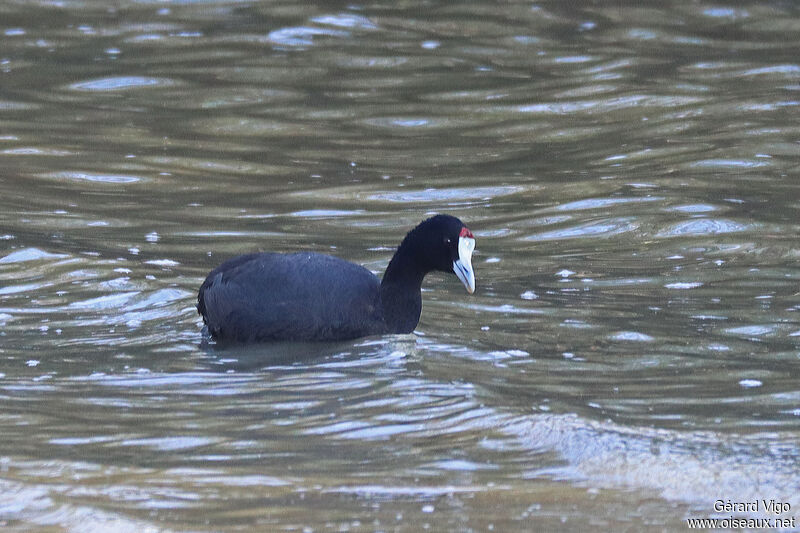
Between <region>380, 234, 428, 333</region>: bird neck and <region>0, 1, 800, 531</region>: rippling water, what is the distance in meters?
0.10

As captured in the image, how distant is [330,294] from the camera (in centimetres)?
727

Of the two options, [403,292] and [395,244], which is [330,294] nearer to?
[403,292]

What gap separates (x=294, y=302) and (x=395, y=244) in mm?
2390

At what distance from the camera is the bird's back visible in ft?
23.8

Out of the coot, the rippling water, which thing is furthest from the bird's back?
the rippling water

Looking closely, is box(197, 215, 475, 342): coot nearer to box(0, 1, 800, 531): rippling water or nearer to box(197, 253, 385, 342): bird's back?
box(197, 253, 385, 342): bird's back

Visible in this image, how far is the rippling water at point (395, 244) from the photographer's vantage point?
508cm

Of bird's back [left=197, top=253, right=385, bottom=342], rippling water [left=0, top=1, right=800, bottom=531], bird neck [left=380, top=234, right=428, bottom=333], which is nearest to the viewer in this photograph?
rippling water [left=0, top=1, right=800, bottom=531]

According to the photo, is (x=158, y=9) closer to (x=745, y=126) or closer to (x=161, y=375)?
(x=745, y=126)

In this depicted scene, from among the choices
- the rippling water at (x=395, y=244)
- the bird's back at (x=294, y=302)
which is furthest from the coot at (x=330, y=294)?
the rippling water at (x=395, y=244)

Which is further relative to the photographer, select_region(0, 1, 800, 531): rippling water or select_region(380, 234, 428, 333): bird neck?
select_region(380, 234, 428, 333): bird neck

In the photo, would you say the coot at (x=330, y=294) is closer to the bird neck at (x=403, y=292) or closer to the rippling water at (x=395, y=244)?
the bird neck at (x=403, y=292)

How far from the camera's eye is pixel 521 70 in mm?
14648

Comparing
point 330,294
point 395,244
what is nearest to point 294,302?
point 330,294
